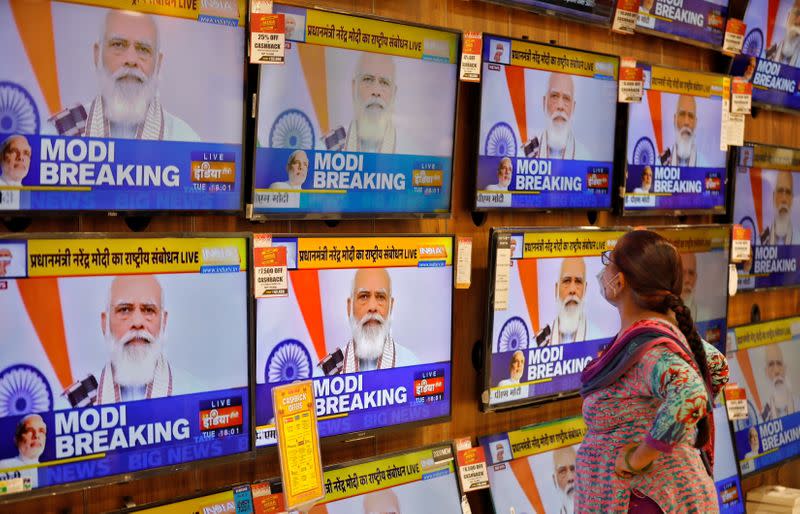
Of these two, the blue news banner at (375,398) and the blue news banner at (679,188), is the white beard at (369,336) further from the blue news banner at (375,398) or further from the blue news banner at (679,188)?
the blue news banner at (679,188)

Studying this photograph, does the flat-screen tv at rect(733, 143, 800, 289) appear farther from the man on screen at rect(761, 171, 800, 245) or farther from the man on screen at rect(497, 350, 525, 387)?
the man on screen at rect(497, 350, 525, 387)

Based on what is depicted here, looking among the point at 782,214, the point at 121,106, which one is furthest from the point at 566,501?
the point at 121,106

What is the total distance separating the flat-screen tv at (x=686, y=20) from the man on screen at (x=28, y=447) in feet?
9.56

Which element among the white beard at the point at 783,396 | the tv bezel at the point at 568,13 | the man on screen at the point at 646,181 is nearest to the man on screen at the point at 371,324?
the tv bezel at the point at 568,13

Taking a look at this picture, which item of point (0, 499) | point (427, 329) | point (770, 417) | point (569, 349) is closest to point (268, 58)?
point (427, 329)

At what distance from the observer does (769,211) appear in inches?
189

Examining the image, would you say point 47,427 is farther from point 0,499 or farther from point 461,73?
point 461,73

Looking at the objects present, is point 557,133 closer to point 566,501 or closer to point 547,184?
point 547,184

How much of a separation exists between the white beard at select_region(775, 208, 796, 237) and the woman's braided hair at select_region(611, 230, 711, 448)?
250 cm

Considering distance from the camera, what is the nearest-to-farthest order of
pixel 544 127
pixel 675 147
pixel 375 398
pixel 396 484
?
1. pixel 375 398
2. pixel 396 484
3. pixel 544 127
4. pixel 675 147

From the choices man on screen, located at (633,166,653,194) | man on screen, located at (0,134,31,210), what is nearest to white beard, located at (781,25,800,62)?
man on screen, located at (633,166,653,194)

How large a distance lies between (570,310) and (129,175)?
190cm

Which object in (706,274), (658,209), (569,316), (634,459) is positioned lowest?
(634,459)

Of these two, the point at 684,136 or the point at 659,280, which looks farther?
the point at 684,136
